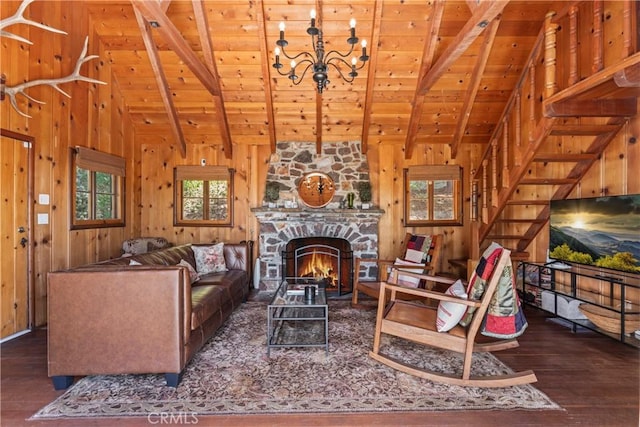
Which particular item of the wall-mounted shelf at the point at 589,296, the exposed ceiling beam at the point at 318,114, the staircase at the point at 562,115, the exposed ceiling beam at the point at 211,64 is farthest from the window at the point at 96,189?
the wall-mounted shelf at the point at 589,296

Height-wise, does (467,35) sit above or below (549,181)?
above

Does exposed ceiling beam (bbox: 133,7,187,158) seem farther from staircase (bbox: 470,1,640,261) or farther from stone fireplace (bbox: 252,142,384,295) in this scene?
staircase (bbox: 470,1,640,261)

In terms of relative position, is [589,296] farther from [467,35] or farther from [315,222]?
[315,222]

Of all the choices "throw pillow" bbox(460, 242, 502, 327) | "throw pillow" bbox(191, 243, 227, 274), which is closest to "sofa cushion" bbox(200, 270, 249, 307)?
"throw pillow" bbox(191, 243, 227, 274)

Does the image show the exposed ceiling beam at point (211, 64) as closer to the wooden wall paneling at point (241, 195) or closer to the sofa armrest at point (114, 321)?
the wooden wall paneling at point (241, 195)

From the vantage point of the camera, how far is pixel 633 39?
240cm

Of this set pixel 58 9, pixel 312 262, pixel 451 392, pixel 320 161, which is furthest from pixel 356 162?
pixel 58 9

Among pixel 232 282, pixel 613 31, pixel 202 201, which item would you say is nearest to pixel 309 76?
pixel 202 201

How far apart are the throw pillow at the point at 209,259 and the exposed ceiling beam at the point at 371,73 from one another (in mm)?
2770

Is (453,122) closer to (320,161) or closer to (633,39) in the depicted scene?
(320,161)

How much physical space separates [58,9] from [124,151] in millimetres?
1923

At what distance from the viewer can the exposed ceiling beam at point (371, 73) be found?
12.2 feet

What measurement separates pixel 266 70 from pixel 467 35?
240cm

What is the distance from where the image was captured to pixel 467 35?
122 inches
